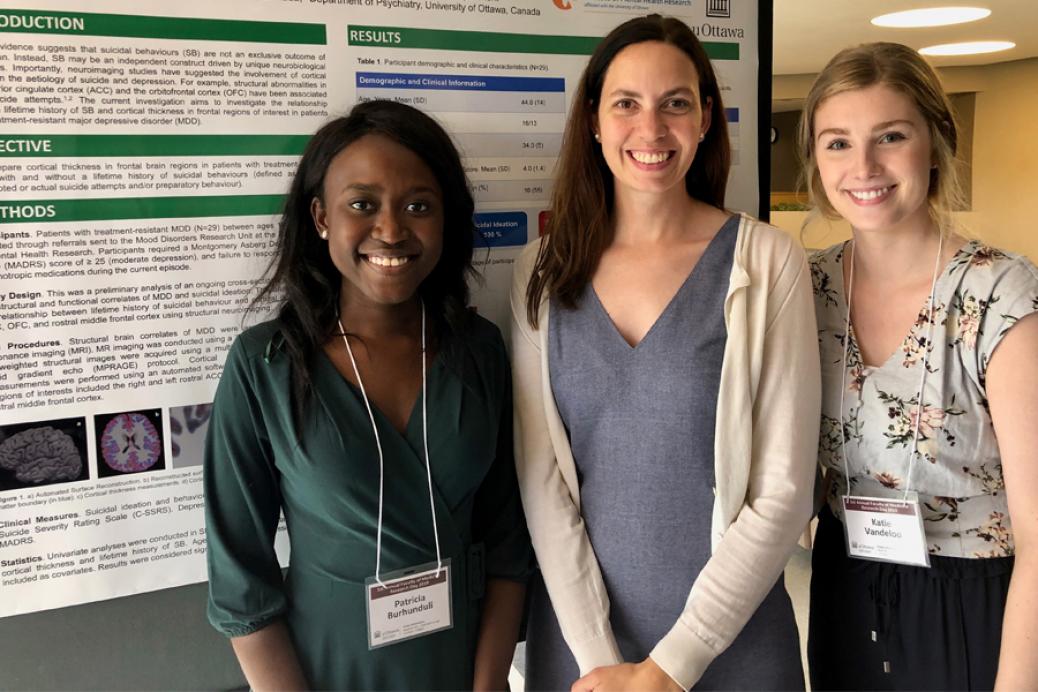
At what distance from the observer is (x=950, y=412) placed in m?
1.40

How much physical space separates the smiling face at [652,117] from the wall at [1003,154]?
325 inches

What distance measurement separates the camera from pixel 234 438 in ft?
4.25

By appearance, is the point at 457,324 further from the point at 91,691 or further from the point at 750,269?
the point at 91,691

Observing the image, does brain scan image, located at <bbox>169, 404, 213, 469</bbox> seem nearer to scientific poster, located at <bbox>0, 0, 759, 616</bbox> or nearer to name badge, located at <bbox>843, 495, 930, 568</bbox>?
scientific poster, located at <bbox>0, 0, 759, 616</bbox>

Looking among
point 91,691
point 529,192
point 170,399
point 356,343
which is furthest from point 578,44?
point 91,691

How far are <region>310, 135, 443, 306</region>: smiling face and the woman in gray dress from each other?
0.90 feet

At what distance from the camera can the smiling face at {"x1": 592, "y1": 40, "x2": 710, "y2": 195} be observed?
1.39 metres

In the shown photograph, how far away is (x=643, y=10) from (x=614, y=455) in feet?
3.78

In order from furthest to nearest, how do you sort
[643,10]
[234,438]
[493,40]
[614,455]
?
[643,10], [493,40], [614,455], [234,438]

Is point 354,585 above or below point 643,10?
below

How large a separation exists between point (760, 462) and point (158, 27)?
1.37 metres

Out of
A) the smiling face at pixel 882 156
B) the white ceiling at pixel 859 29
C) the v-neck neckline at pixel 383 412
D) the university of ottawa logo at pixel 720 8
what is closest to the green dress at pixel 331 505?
the v-neck neckline at pixel 383 412

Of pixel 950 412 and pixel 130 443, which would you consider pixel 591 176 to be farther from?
pixel 130 443

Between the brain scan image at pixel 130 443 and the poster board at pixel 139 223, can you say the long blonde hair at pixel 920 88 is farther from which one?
the brain scan image at pixel 130 443
